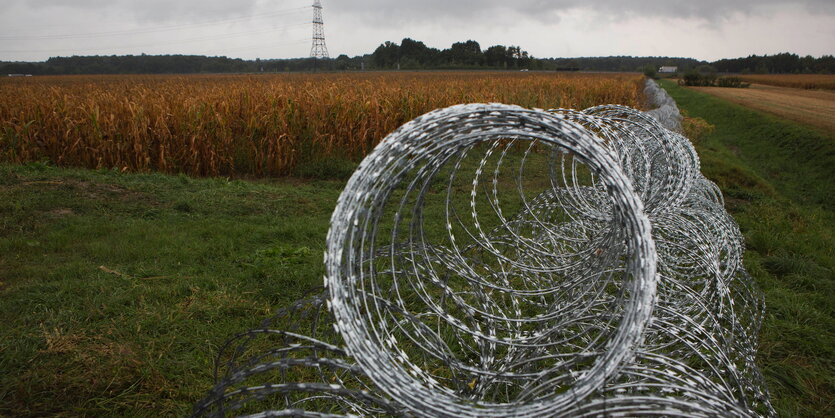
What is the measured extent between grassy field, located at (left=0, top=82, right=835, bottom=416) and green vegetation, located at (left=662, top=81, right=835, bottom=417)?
0.02m

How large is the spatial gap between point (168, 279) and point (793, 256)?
284 inches

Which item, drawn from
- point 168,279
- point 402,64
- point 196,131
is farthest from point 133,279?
point 402,64

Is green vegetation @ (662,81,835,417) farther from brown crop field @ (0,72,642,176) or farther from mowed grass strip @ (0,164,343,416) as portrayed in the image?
brown crop field @ (0,72,642,176)

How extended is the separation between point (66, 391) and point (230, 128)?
8.28 m

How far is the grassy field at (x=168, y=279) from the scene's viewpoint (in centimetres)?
337

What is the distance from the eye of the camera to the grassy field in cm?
337

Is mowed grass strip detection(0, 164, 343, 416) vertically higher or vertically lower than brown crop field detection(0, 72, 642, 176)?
lower

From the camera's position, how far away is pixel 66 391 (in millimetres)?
3195

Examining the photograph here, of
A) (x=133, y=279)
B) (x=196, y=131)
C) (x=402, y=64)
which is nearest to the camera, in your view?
(x=133, y=279)

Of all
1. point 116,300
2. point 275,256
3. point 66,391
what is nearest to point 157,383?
point 66,391

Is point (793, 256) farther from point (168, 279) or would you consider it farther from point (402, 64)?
point (402, 64)

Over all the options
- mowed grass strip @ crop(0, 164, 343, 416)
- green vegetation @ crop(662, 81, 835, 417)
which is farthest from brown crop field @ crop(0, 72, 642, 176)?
green vegetation @ crop(662, 81, 835, 417)

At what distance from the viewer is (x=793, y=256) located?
19.7ft

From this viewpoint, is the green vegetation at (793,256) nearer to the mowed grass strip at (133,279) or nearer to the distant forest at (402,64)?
the mowed grass strip at (133,279)
